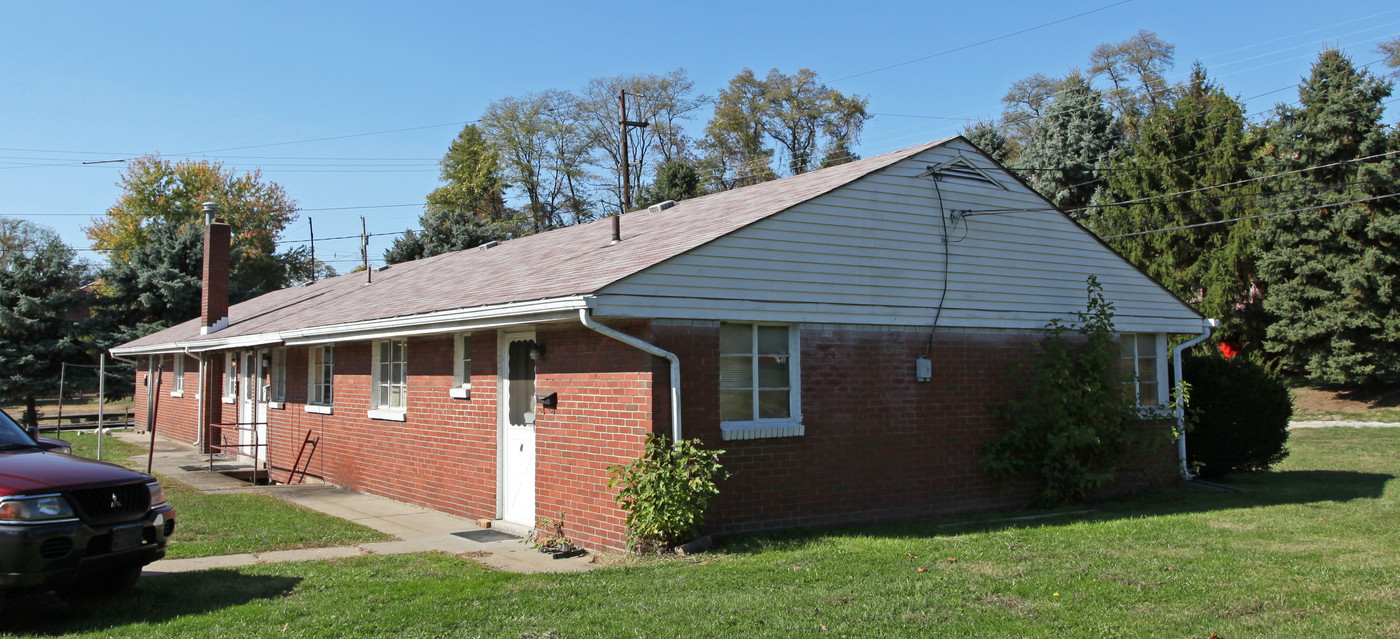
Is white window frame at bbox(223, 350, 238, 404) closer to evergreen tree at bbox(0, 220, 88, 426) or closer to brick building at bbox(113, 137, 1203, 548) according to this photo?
brick building at bbox(113, 137, 1203, 548)

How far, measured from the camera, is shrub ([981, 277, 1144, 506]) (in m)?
11.9

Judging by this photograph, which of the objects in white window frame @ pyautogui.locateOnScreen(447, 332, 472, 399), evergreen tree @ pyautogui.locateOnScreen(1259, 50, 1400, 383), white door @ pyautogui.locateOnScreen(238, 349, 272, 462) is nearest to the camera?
white window frame @ pyautogui.locateOnScreen(447, 332, 472, 399)

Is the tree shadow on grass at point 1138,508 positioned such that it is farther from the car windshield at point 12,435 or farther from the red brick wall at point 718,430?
the car windshield at point 12,435

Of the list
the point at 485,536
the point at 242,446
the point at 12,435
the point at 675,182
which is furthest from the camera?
the point at 675,182

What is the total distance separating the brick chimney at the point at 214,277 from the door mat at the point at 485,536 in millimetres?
13481

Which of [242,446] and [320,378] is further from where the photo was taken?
[320,378]

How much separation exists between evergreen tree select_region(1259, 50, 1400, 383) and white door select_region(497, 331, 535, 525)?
26.6 meters

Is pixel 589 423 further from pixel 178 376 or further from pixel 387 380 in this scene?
pixel 178 376

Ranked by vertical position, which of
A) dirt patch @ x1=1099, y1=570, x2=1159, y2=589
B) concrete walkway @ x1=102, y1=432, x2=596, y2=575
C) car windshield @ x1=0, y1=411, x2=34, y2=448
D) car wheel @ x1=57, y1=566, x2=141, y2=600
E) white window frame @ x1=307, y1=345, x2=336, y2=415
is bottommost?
concrete walkway @ x1=102, y1=432, x2=596, y2=575

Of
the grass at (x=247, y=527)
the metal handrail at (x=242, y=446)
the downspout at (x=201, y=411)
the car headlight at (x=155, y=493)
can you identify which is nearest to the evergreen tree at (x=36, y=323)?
the downspout at (x=201, y=411)

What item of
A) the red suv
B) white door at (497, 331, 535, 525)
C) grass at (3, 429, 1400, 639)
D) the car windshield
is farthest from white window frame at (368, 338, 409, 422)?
the red suv

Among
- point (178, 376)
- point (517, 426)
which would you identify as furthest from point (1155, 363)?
point (178, 376)

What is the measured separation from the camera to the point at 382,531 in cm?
1066

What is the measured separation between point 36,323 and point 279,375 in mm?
23958
